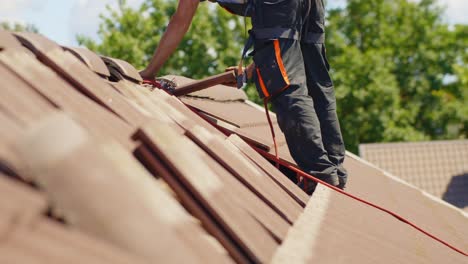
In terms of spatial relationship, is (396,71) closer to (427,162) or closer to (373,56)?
(373,56)

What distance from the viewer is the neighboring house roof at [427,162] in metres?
16.5

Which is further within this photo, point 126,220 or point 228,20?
point 228,20

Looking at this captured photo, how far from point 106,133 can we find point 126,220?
53cm

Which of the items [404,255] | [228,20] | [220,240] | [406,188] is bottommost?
[228,20]

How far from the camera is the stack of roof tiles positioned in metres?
0.93

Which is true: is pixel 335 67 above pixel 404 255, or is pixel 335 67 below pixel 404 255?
below

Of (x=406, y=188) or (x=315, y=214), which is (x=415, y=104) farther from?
(x=315, y=214)

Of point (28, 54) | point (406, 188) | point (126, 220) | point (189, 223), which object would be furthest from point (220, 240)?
point (406, 188)

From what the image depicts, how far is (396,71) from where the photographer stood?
97.7ft

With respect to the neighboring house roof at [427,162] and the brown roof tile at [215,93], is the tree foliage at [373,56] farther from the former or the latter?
the brown roof tile at [215,93]

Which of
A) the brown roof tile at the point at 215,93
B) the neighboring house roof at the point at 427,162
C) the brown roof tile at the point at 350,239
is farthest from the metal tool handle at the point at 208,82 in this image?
the neighboring house roof at the point at 427,162

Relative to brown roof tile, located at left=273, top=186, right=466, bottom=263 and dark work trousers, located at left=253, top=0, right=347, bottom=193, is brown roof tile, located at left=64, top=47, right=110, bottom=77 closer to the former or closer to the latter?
dark work trousers, located at left=253, top=0, right=347, bottom=193

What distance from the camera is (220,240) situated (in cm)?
149

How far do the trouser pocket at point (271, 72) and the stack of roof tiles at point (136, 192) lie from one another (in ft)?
0.84
